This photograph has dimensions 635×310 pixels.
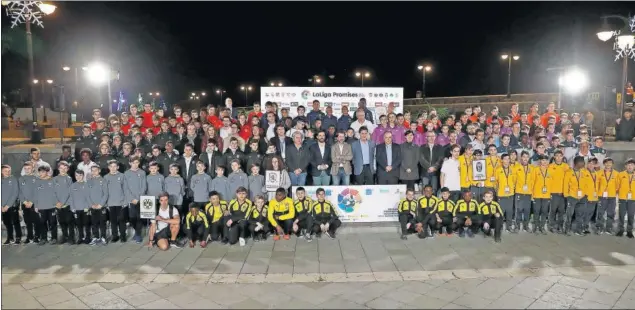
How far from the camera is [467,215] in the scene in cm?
895

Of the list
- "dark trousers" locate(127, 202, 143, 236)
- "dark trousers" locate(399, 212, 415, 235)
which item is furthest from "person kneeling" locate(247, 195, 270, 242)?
"dark trousers" locate(399, 212, 415, 235)

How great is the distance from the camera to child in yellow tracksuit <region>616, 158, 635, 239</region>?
29.2 ft

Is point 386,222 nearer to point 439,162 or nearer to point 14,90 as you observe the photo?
point 439,162

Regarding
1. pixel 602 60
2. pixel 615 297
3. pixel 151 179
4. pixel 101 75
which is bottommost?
pixel 615 297

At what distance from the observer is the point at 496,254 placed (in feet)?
25.7

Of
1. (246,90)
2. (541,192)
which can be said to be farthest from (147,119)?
(246,90)

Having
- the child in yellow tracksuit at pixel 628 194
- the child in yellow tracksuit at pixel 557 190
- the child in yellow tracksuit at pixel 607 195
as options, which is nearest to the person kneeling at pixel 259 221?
the child in yellow tracksuit at pixel 557 190

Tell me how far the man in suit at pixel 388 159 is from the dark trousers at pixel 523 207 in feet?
8.46

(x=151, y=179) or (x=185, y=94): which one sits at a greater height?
A: (x=185, y=94)

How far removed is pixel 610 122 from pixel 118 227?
68.8 ft

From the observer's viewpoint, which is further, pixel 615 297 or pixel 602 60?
pixel 602 60

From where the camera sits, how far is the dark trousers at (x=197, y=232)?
8500mm

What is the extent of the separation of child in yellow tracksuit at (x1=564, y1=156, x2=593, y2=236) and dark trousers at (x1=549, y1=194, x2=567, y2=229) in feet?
0.35

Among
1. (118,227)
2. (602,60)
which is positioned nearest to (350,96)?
(118,227)
